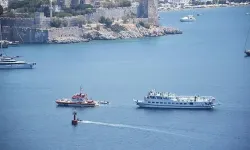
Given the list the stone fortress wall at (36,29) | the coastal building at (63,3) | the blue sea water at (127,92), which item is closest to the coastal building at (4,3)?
the coastal building at (63,3)

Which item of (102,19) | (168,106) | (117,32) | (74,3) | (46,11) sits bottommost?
(117,32)

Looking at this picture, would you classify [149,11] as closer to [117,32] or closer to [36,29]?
[117,32]

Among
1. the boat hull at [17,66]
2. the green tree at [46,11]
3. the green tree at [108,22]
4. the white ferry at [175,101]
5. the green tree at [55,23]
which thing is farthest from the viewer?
the green tree at [108,22]

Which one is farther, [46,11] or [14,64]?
[46,11]

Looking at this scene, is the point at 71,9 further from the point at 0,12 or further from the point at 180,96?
the point at 180,96

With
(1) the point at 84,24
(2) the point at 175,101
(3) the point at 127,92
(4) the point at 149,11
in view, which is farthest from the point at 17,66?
(4) the point at 149,11

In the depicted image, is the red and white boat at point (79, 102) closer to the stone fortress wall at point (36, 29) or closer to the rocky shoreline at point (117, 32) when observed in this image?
the rocky shoreline at point (117, 32)

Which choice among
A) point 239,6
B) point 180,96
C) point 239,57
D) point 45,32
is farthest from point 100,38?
point 239,6
